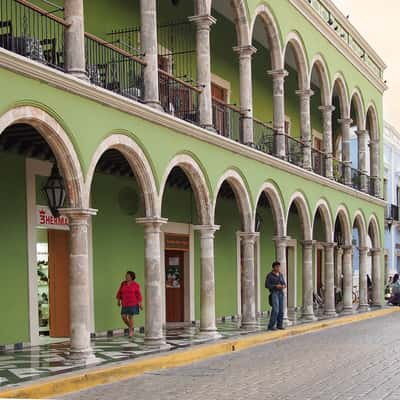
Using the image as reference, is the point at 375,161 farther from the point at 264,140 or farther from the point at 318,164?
the point at 264,140

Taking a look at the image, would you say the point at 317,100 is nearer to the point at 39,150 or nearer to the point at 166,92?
the point at 166,92

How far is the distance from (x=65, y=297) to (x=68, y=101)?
530 cm

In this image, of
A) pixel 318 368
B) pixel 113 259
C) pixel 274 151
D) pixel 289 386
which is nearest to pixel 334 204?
pixel 274 151

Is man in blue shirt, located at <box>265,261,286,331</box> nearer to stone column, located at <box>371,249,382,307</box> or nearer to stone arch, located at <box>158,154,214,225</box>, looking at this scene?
stone arch, located at <box>158,154,214,225</box>

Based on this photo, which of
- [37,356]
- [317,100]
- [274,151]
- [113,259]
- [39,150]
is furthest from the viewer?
[317,100]

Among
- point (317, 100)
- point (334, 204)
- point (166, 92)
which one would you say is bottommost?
point (334, 204)

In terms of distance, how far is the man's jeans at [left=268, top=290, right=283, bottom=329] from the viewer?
1739 centimetres

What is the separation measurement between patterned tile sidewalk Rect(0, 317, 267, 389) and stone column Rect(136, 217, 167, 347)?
0.27 meters

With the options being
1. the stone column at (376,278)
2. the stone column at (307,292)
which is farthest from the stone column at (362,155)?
the stone column at (307,292)

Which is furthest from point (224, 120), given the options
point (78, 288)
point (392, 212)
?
point (392, 212)

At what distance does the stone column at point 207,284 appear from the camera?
15234 mm

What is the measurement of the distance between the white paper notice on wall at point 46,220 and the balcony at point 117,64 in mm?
2646

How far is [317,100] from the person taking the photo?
93.1 ft

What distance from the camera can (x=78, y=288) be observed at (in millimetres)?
11016
